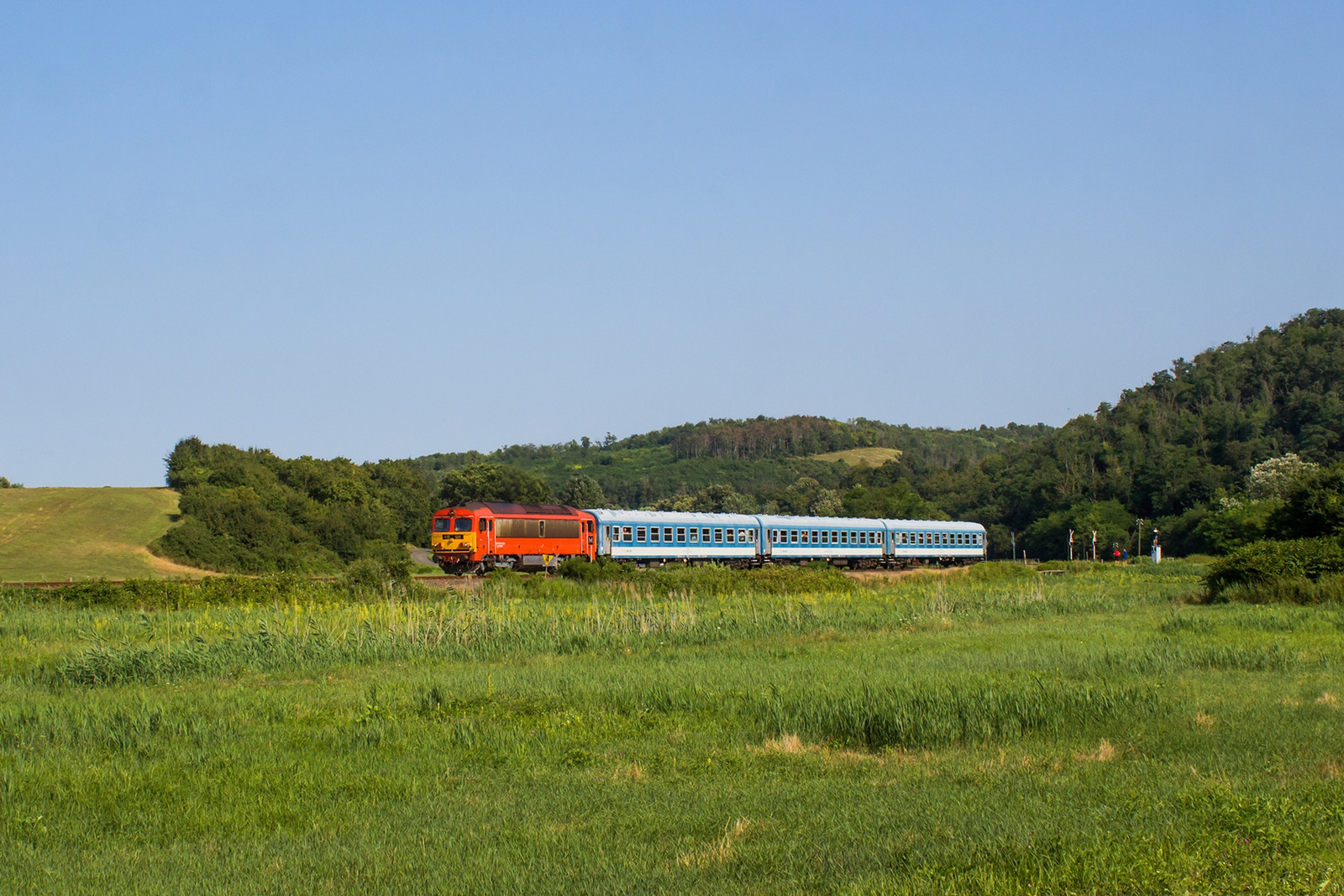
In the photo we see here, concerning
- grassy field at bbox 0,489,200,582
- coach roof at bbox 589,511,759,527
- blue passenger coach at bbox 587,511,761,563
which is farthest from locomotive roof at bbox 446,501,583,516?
grassy field at bbox 0,489,200,582

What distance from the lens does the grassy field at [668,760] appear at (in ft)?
24.2

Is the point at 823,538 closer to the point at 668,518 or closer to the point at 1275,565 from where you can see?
the point at 668,518

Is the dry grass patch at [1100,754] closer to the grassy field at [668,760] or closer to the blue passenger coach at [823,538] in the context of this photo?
the grassy field at [668,760]

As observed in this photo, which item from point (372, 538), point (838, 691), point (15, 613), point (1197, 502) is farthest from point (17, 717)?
point (1197, 502)

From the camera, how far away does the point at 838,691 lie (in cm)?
1399

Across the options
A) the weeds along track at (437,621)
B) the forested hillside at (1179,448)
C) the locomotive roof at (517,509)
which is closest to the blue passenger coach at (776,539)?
the locomotive roof at (517,509)

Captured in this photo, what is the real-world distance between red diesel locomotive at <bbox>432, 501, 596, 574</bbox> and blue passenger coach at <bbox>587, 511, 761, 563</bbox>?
2115 millimetres

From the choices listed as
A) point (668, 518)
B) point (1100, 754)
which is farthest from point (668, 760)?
point (668, 518)

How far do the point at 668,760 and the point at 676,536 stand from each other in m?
40.3

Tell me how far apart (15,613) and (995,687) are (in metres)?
25.0

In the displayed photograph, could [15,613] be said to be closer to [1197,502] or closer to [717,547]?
[717,547]

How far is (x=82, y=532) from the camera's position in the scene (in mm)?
63750

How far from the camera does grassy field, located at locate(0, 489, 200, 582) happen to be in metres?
55.3

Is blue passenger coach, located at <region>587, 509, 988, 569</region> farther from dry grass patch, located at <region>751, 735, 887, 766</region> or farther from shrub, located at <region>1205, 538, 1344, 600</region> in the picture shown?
Answer: dry grass patch, located at <region>751, 735, 887, 766</region>
